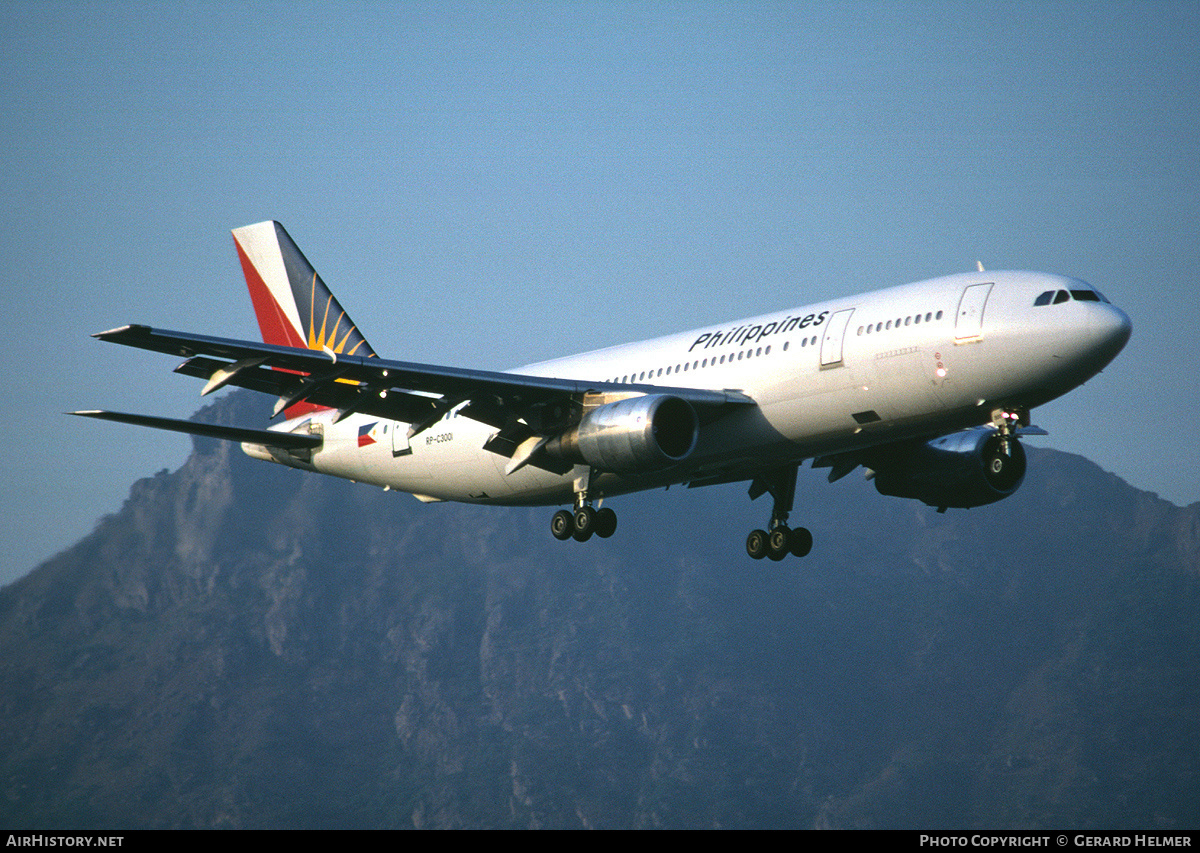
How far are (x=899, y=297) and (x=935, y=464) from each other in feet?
29.0

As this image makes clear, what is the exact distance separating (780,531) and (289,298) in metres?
20.4

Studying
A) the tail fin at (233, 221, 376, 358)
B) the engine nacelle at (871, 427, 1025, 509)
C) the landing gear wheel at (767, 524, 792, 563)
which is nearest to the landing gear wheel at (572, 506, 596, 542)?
the landing gear wheel at (767, 524, 792, 563)

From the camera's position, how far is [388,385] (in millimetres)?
35625

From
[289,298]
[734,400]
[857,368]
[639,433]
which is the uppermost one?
[289,298]

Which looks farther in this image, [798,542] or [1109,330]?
[798,542]

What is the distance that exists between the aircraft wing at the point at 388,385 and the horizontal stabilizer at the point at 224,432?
2048mm

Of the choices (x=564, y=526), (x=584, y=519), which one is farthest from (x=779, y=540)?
(x=564, y=526)

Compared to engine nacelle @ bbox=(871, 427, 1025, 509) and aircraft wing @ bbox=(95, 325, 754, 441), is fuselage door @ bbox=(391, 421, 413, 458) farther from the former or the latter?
engine nacelle @ bbox=(871, 427, 1025, 509)

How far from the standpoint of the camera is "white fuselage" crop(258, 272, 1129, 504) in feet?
105

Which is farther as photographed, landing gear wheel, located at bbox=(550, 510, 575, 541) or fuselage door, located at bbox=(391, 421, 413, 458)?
fuselage door, located at bbox=(391, 421, 413, 458)

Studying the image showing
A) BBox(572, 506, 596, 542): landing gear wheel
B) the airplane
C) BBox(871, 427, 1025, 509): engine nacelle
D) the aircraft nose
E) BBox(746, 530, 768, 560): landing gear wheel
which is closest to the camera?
the aircraft nose

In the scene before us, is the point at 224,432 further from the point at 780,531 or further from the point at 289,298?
the point at 780,531

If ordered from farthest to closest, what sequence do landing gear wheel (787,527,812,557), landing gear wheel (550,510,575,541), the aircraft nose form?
1. landing gear wheel (787,527,812,557)
2. landing gear wheel (550,510,575,541)
3. the aircraft nose

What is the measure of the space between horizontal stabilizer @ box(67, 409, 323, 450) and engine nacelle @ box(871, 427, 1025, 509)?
1864 cm
